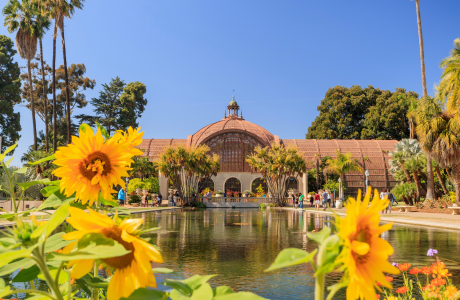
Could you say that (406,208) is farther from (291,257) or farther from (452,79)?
(291,257)

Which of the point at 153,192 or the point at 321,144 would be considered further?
the point at 321,144

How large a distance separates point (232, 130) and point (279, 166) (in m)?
12.8

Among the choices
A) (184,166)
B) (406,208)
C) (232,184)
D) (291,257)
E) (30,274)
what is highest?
(184,166)

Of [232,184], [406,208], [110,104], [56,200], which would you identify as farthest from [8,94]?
[56,200]

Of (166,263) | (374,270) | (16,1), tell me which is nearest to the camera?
(374,270)

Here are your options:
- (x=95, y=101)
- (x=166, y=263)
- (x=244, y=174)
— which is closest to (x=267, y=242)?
(x=166, y=263)

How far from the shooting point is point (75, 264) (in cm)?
79

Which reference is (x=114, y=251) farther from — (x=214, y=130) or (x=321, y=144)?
(x=321, y=144)

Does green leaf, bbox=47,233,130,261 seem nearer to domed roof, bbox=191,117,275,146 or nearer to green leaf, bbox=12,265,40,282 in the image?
green leaf, bbox=12,265,40,282

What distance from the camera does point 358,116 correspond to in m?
56.4

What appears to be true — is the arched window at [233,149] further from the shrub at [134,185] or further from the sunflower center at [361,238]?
the sunflower center at [361,238]

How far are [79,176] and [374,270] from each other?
0.89 m

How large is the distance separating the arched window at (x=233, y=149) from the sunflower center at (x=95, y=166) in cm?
4226

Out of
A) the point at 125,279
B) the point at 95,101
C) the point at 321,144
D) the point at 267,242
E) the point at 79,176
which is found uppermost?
the point at 95,101
